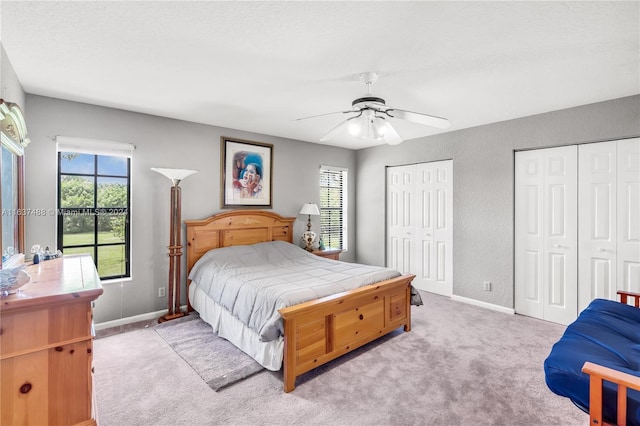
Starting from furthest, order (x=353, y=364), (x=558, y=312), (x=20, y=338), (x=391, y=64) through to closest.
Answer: (x=558, y=312), (x=353, y=364), (x=391, y=64), (x=20, y=338)

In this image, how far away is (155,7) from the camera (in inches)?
65.5

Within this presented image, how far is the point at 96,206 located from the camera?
3.33 m

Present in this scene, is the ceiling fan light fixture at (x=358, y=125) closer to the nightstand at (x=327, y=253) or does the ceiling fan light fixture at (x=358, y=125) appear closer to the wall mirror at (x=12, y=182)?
the wall mirror at (x=12, y=182)

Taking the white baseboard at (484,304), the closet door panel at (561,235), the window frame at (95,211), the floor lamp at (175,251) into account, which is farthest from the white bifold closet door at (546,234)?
the window frame at (95,211)

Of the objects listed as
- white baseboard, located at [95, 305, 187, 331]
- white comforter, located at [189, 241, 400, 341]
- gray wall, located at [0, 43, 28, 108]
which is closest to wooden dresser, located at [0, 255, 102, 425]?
white comforter, located at [189, 241, 400, 341]

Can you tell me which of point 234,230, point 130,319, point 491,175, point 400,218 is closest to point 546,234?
point 491,175

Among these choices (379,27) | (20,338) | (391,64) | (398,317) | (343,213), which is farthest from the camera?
(343,213)

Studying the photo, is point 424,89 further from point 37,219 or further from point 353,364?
point 37,219

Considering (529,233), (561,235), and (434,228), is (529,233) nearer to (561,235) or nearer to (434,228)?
(561,235)

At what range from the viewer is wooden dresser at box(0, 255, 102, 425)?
134cm

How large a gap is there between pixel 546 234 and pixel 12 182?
17.2ft

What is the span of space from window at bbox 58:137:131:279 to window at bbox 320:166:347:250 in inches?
117

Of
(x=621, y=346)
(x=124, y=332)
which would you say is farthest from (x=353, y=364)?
(x=124, y=332)

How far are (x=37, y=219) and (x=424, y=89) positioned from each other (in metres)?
3.87
